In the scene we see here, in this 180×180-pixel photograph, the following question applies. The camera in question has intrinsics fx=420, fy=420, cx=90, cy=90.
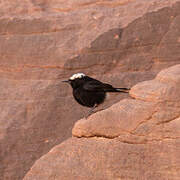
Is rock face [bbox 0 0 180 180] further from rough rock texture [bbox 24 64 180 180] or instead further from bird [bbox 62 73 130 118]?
rough rock texture [bbox 24 64 180 180]

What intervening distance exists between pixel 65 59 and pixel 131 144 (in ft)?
Result: 11.4

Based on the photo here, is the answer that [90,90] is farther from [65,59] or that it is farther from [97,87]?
[65,59]

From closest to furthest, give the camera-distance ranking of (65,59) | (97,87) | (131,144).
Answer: (131,144) → (97,87) → (65,59)

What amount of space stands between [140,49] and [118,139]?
325 centimetres

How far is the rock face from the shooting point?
289 inches

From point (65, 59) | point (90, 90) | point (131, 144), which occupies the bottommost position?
point (65, 59)

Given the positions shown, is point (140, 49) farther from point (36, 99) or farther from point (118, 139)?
point (118, 139)

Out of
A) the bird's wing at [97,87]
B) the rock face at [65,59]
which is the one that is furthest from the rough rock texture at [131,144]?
the rock face at [65,59]

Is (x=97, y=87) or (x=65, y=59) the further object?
(x=65, y=59)

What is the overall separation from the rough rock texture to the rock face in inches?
102

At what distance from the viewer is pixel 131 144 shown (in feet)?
14.9

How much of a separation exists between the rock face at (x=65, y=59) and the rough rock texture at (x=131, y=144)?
2579 millimetres

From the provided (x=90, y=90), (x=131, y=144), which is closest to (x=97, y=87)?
(x=90, y=90)

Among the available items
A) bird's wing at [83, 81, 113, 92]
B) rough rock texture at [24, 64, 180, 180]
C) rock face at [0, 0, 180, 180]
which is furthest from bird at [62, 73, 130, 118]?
rock face at [0, 0, 180, 180]
